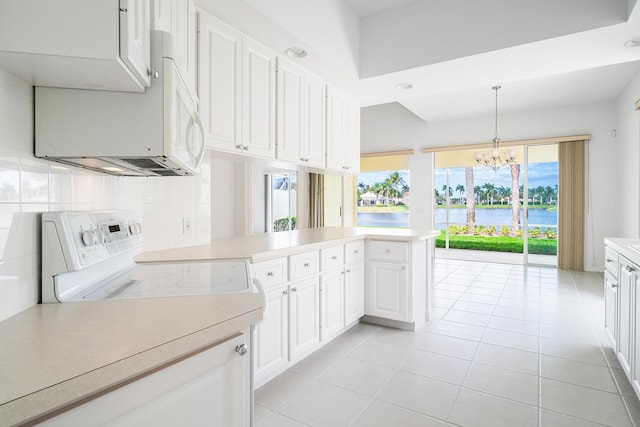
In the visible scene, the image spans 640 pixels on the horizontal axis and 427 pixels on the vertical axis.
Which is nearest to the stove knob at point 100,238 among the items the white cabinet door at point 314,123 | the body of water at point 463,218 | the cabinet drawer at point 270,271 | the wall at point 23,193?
the wall at point 23,193

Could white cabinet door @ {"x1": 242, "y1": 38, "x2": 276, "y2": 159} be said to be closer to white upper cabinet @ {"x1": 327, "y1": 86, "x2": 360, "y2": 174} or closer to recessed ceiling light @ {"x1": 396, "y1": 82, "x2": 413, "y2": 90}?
white upper cabinet @ {"x1": 327, "y1": 86, "x2": 360, "y2": 174}

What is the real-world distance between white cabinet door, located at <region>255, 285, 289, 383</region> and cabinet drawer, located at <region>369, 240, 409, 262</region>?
1.21 meters

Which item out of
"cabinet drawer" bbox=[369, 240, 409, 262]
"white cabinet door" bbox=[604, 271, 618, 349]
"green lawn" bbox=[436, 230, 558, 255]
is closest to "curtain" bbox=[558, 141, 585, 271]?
"green lawn" bbox=[436, 230, 558, 255]

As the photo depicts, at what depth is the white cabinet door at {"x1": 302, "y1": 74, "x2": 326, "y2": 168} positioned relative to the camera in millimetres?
2932

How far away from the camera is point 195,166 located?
1.51 meters

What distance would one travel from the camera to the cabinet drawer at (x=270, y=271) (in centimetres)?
196

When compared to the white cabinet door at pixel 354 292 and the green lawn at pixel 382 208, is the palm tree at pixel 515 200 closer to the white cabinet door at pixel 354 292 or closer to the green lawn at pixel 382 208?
the green lawn at pixel 382 208

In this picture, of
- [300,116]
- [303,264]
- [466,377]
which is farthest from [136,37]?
[466,377]

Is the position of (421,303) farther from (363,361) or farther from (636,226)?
(636,226)

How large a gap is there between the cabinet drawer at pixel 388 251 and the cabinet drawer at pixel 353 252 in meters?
0.10

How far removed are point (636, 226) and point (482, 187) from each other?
14.0 ft

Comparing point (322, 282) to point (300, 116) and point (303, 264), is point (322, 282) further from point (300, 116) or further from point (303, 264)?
point (300, 116)

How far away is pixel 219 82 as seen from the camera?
6.92 ft

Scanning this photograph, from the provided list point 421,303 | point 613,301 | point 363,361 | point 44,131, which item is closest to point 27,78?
point 44,131
